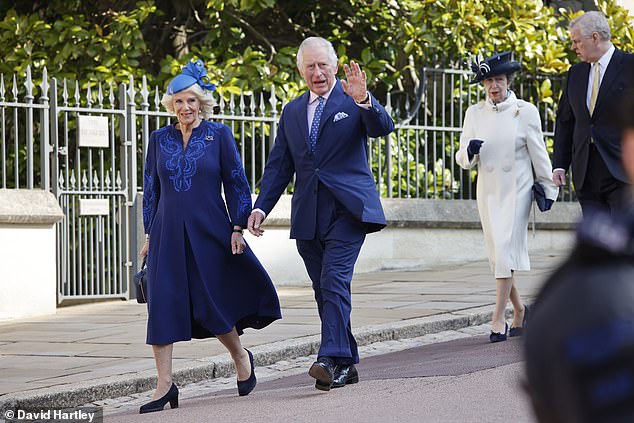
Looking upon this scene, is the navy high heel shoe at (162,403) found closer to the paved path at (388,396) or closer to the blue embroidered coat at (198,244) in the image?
the paved path at (388,396)

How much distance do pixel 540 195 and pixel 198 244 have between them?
265 centimetres

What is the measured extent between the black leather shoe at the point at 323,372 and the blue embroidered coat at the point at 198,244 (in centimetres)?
45

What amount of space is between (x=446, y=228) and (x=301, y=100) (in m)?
7.37

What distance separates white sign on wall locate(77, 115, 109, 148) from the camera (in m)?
11.1

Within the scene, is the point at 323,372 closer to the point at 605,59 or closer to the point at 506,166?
the point at 506,166

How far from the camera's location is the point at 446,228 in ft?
44.9

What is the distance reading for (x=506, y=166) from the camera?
7883mm

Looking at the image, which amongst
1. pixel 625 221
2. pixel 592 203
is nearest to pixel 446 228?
pixel 592 203

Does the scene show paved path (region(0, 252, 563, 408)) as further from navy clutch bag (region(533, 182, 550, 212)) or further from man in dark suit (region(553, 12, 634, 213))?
navy clutch bag (region(533, 182, 550, 212))

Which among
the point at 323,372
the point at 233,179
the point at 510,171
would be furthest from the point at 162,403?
the point at 510,171

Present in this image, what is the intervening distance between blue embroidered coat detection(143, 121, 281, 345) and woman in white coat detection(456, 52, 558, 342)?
80.0 inches

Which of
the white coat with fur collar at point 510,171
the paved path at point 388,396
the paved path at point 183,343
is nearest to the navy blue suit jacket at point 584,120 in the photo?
the white coat with fur collar at point 510,171

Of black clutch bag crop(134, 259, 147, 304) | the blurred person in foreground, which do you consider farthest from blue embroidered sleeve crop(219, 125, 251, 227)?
the blurred person in foreground

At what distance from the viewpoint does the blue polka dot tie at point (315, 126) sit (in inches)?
253
